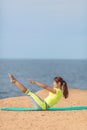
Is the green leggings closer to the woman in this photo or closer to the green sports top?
the woman

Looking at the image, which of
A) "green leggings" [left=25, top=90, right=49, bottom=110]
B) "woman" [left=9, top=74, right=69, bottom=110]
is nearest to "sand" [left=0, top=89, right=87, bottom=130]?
"green leggings" [left=25, top=90, right=49, bottom=110]

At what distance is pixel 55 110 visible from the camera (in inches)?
638

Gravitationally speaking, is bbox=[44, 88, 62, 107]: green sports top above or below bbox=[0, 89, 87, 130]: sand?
above

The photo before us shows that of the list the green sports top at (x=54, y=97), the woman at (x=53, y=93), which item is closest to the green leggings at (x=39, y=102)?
the woman at (x=53, y=93)
